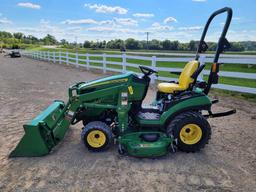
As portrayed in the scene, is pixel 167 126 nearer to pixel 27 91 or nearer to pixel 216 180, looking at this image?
pixel 216 180

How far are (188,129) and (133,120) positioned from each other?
82cm

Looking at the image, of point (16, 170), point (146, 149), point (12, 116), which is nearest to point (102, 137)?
point (146, 149)

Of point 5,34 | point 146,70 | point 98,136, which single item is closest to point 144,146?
point 98,136

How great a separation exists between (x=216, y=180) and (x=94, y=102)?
194cm

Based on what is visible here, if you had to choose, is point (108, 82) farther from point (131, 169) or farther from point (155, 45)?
point (155, 45)

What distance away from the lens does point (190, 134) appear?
3.69 metres

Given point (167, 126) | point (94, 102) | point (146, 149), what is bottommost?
point (146, 149)

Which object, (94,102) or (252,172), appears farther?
(94,102)

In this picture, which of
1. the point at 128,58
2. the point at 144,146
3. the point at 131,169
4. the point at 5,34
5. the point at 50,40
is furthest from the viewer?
the point at 5,34

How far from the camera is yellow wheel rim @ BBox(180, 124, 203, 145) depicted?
3.62m

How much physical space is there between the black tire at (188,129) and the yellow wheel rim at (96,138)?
96cm

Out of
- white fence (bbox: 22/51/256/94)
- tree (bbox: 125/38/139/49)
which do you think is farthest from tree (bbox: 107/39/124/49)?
white fence (bbox: 22/51/256/94)

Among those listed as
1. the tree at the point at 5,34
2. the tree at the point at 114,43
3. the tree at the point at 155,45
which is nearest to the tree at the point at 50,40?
the tree at the point at 5,34

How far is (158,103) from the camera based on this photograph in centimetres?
414
